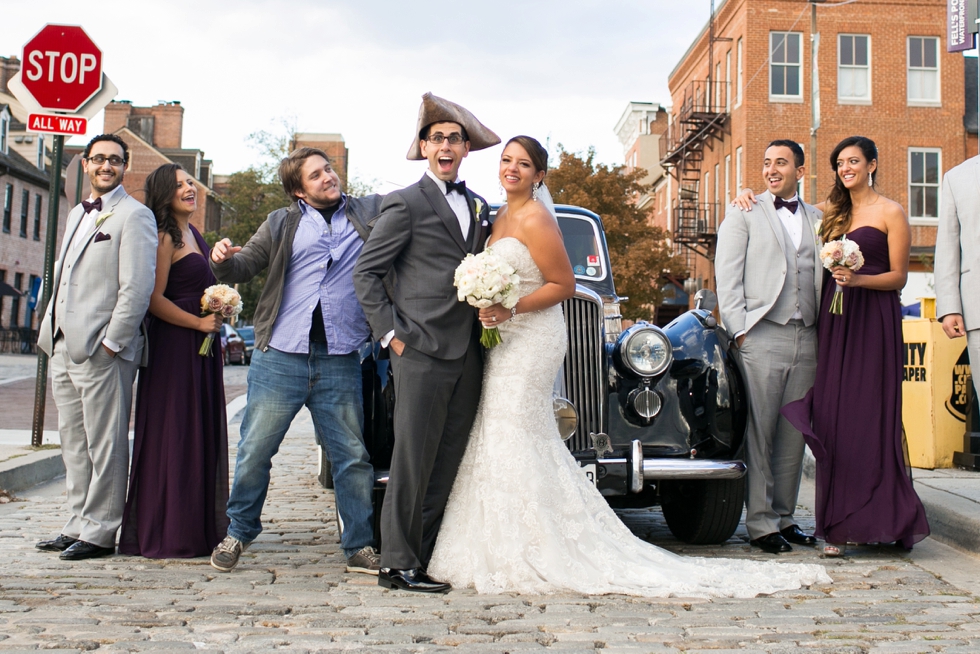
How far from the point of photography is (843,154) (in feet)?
18.2

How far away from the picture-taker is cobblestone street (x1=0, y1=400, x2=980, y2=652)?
3.48 m

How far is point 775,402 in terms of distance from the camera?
18.1ft

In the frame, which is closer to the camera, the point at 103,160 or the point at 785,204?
the point at 103,160

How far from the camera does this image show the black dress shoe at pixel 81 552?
4891 millimetres

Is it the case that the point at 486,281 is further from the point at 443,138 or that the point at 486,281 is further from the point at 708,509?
the point at 708,509

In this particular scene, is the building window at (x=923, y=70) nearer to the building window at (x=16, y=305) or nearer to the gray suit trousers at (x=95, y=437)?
the gray suit trousers at (x=95, y=437)

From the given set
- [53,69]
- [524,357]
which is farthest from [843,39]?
[524,357]

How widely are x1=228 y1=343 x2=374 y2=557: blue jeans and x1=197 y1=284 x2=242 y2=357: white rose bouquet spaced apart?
41 centimetres

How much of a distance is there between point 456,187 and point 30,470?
15.4 feet

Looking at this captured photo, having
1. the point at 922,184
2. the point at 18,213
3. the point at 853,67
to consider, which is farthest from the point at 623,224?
the point at 18,213

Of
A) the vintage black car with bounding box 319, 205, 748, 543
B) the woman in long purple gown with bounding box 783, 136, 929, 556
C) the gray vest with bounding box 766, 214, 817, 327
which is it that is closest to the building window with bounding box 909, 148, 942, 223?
the gray vest with bounding box 766, 214, 817, 327

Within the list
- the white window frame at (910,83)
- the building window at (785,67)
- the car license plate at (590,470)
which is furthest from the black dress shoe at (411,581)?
the white window frame at (910,83)

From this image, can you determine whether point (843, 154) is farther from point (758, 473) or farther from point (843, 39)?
point (843, 39)

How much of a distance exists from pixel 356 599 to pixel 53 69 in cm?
590
